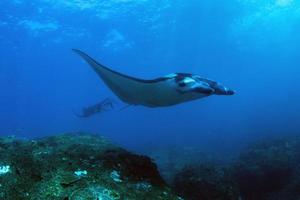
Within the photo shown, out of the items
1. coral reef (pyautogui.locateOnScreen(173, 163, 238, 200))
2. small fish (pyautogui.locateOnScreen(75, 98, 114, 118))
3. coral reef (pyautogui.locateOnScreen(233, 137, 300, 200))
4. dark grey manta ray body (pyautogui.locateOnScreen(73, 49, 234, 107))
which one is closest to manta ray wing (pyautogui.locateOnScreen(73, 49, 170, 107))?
dark grey manta ray body (pyautogui.locateOnScreen(73, 49, 234, 107))

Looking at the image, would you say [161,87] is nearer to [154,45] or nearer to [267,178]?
[267,178]

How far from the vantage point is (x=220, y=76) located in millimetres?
82500

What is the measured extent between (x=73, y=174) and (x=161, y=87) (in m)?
1.97

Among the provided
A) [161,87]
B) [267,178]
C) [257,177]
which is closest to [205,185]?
[161,87]

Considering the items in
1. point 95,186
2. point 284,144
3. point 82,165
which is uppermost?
point 284,144

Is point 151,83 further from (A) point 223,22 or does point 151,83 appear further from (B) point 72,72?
(B) point 72,72

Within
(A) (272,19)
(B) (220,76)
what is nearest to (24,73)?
(A) (272,19)

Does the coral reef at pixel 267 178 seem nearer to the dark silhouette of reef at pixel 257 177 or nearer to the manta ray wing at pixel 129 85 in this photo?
the dark silhouette of reef at pixel 257 177

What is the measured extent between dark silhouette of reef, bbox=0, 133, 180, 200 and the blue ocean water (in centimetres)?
1542

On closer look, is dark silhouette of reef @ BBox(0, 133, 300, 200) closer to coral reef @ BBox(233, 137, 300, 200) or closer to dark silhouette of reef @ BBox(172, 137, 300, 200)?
dark silhouette of reef @ BBox(172, 137, 300, 200)

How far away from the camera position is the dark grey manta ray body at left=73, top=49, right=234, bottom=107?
14.3ft

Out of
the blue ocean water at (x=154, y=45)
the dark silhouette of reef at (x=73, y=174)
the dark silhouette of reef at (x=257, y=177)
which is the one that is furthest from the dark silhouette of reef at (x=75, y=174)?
the blue ocean water at (x=154, y=45)

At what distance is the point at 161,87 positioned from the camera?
446 centimetres

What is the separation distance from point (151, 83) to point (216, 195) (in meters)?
2.33
